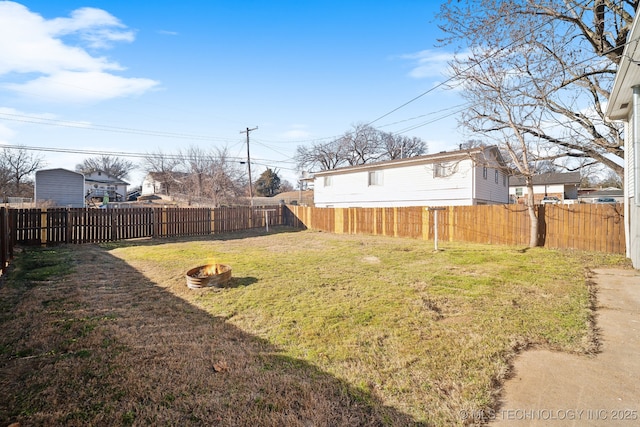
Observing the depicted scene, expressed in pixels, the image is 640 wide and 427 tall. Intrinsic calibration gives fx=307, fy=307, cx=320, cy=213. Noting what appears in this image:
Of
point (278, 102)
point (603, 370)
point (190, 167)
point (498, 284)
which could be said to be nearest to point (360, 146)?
point (190, 167)

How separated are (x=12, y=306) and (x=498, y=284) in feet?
25.4

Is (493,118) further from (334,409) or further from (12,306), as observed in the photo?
(12,306)

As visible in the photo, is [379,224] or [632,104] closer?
[632,104]

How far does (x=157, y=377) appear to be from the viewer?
8.61ft

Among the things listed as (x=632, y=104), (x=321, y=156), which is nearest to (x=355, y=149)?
(x=321, y=156)

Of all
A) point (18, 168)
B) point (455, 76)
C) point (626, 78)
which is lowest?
point (626, 78)

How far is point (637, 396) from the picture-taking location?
2.35 m

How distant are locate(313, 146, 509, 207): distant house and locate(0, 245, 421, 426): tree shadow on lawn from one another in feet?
42.9

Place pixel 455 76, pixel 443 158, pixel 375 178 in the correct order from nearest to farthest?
pixel 455 76
pixel 443 158
pixel 375 178

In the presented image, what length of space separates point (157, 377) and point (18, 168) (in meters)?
51.8

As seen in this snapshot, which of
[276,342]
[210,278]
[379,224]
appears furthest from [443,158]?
[276,342]

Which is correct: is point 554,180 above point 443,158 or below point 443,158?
above

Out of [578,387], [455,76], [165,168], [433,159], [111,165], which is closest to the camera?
[578,387]

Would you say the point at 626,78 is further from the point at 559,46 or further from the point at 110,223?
the point at 110,223
